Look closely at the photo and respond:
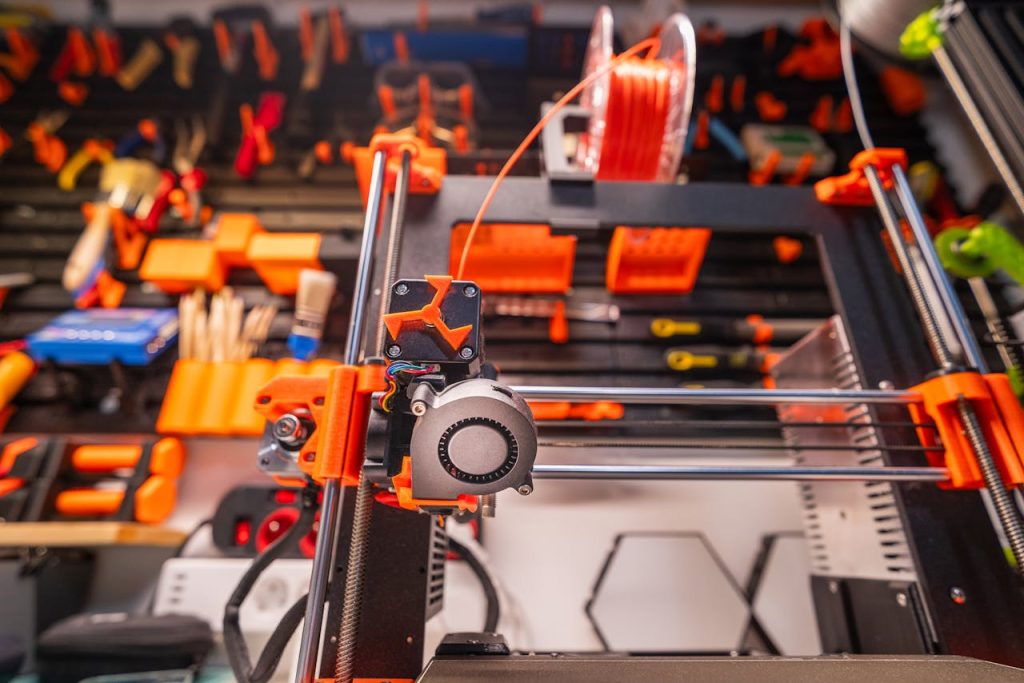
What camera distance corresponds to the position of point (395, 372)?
28.9 inches

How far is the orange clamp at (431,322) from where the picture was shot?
0.74 m

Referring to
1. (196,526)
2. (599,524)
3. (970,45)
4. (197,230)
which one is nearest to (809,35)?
(970,45)

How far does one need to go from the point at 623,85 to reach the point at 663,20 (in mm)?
1519

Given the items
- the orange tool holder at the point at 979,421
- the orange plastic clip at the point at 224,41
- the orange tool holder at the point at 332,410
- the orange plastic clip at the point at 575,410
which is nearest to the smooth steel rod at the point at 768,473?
the orange tool holder at the point at 979,421

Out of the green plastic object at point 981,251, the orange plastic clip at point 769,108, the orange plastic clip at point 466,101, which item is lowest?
the green plastic object at point 981,251

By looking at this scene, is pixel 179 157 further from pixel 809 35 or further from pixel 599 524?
pixel 809 35

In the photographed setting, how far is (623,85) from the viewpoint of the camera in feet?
4.51

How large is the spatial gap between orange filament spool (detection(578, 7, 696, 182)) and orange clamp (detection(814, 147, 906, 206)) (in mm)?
404

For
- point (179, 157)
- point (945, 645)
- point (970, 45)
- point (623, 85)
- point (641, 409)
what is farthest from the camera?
point (179, 157)

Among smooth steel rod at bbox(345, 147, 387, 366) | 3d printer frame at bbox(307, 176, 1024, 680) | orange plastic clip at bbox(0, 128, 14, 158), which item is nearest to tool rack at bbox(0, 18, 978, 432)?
orange plastic clip at bbox(0, 128, 14, 158)

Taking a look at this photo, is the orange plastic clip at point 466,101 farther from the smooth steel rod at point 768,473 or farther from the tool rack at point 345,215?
the smooth steel rod at point 768,473

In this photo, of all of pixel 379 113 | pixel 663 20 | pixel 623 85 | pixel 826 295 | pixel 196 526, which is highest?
pixel 663 20

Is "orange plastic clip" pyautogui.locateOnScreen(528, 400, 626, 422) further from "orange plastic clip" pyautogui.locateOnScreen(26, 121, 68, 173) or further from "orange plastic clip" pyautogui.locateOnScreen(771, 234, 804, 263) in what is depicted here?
"orange plastic clip" pyautogui.locateOnScreen(26, 121, 68, 173)

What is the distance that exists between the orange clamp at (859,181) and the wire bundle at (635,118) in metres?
0.46
